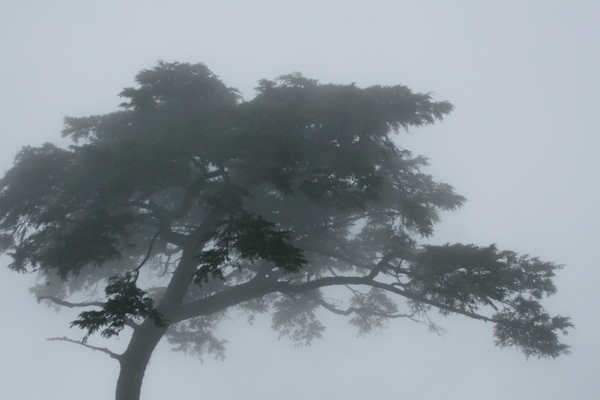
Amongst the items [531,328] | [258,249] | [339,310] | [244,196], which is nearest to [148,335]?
[244,196]

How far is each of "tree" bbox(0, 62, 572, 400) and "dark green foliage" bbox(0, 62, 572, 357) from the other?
0.17 ft

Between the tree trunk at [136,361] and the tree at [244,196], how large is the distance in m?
0.05

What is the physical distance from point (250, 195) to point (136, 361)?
25.6 feet

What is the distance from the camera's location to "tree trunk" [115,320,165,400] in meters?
17.9

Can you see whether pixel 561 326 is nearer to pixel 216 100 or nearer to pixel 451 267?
pixel 451 267

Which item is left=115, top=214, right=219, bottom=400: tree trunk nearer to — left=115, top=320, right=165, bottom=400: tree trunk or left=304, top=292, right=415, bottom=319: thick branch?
left=115, top=320, right=165, bottom=400: tree trunk

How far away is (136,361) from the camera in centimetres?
1831

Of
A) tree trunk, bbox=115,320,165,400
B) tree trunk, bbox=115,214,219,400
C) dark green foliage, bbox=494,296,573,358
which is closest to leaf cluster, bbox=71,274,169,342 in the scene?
tree trunk, bbox=115,214,219,400

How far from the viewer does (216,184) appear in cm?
1847

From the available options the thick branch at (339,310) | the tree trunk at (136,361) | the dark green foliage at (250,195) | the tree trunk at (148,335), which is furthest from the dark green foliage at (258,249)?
the thick branch at (339,310)

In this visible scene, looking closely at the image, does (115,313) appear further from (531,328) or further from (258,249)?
(531,328)

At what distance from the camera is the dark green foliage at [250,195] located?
1509cm

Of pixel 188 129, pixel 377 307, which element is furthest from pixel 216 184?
pixel 377 307

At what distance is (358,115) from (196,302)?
947 cm
